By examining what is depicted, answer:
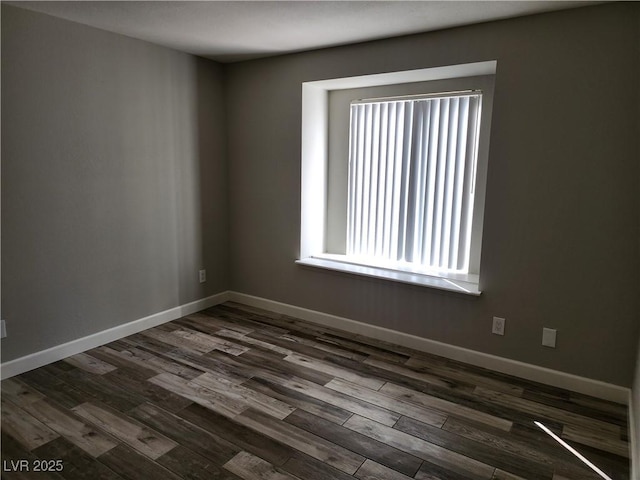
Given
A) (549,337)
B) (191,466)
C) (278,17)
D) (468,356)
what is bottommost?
(191,466)

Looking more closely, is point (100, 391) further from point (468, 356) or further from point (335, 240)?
point (468, 356)

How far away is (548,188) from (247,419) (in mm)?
2290

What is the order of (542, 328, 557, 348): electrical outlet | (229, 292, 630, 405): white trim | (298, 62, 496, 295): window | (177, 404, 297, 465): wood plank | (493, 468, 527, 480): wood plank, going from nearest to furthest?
(493, 468, 527, 480): wood plank, (177, 404, 297, 465): wood plank, (229, 292, 630, 405): white trim, (542, 328, 557, 348): electrical outlet, (298, 62, 496, 295): window

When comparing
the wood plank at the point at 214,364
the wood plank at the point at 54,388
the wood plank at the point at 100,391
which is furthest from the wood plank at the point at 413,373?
the wood plank at the point at 54,388

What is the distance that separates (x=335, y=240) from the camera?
4.04m

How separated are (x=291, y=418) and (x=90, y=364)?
5.06 ft

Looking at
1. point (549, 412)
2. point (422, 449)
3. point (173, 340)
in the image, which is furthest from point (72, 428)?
point (549, 412)

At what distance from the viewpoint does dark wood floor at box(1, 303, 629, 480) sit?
77.8 inches

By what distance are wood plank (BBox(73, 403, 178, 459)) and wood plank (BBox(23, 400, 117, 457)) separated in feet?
0.15

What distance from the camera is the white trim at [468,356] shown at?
102 inches

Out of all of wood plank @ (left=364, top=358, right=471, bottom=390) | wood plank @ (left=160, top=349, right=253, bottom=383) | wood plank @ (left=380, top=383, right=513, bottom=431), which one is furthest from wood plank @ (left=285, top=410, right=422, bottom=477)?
wood plank @ (left=364, top=358, right=471, bottom=390)

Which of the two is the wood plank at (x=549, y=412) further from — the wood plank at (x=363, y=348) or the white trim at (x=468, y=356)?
the wood plank at (x=363, y=348)

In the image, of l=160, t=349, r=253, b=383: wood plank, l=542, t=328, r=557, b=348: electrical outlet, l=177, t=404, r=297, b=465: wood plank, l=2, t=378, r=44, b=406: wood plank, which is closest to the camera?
l=177, t=404, r=297, b=465: wood plank

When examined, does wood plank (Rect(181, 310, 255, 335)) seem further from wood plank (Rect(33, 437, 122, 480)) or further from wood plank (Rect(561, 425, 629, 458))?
wood plank (Rect(561, 425, 629, 458))
